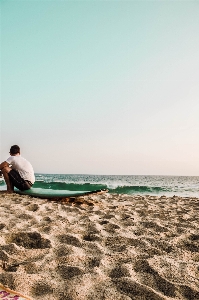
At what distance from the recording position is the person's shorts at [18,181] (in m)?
5.82

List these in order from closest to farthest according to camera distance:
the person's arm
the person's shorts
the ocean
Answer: the person's arm → the person's shorts → the ocean

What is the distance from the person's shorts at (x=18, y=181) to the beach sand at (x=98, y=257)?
2313mm

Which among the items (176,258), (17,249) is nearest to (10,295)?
(17,249)

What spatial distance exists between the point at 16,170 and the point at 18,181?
275 millimetres

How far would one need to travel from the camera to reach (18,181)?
5.93 meters

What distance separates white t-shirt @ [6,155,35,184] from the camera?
18.9ft

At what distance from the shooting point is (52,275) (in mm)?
1868

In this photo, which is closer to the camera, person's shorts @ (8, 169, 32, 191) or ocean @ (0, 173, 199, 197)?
person's shorts @ (8, 169, 32, 191)

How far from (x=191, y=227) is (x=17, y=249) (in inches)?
85.1

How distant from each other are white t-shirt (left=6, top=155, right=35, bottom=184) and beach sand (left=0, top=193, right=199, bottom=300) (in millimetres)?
2290

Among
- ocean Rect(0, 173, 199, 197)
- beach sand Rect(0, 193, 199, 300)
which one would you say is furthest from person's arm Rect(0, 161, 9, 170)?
ocean Rect(0, 173, 199, 197)

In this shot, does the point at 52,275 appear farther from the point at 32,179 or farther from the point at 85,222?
the point at 32,179

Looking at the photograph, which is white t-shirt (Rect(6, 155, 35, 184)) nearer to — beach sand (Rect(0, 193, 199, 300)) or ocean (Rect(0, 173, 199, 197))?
beach sand (Rect(0, 193, 199, 300))

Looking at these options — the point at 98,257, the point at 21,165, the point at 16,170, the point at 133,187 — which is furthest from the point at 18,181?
the point at 133,187
